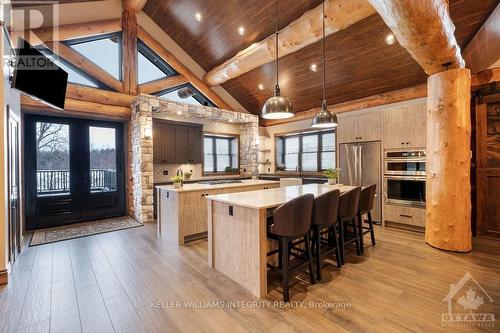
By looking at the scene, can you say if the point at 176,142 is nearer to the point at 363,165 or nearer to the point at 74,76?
the point at 74,76

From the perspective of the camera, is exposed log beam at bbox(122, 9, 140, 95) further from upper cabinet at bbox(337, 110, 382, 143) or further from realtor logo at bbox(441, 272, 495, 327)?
realtor logo at bbox(441, 272, 495, 327)

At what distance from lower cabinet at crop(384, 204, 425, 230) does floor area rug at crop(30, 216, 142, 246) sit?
16.9 feet

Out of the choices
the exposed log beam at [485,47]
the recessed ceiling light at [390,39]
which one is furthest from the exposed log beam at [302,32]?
the exposed log beam at [485,47]

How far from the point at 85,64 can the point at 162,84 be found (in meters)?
1.65

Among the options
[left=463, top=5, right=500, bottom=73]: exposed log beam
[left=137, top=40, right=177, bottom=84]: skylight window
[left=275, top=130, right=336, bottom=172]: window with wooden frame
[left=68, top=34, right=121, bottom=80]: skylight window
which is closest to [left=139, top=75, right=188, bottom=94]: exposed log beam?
[left=137, top=40, right=177, bottom=84]: skylight window

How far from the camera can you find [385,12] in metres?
2.22

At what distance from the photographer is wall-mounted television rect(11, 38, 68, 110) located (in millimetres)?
2648

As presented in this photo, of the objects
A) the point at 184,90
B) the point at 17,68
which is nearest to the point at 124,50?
the point at 184,90

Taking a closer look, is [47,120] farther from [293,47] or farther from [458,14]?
[458,14]

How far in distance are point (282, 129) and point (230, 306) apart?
599 cm

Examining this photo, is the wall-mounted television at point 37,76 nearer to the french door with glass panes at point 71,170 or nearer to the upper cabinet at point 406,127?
the french door with glass panes at point 71,170

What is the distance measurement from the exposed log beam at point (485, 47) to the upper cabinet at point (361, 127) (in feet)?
5.13

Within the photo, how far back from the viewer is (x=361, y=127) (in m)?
5.09

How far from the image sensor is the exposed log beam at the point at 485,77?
3.84 m
